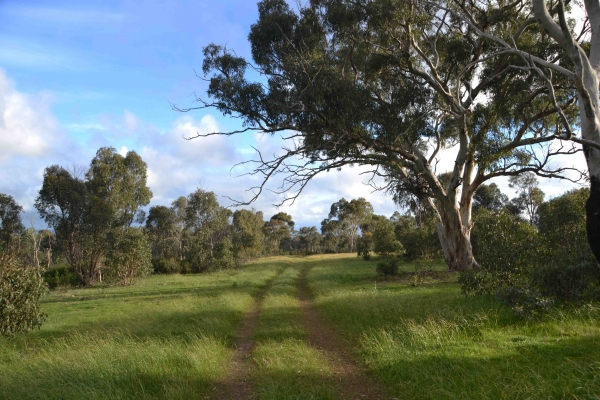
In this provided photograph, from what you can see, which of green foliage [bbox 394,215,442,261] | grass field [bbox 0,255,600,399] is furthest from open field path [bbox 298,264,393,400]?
green foliage [bbox 394,215,442,261]

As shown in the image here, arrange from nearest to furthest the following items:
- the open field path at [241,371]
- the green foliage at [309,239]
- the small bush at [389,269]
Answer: the open field path at [241,371], the small bush at [389,269], the green foliage at [309,239]

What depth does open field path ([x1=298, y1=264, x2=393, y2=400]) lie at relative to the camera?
5425 mm

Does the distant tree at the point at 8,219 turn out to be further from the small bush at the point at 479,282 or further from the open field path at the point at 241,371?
the small bush at the point at 479,282

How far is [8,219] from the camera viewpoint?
120 ft

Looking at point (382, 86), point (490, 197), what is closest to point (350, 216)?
point (490, 197)

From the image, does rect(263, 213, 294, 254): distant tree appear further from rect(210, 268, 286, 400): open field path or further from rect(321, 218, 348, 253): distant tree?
rect(210, 268, 286, 400): open field path

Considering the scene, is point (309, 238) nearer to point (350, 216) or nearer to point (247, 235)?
point (350, 216)

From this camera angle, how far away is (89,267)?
32.1 meters

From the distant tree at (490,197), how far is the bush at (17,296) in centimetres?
5149

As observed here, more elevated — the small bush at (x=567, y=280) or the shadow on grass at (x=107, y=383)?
the small bush at (x=567, y=280)

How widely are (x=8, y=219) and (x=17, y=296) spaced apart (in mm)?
34780

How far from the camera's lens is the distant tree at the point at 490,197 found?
2023 inches

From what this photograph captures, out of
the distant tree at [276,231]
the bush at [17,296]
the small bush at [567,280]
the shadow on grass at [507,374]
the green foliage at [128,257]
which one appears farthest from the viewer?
the distant tree at [276,231]

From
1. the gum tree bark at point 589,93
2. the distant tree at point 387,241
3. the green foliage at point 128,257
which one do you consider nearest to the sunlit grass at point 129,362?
the gum tree bark at point 589,93
